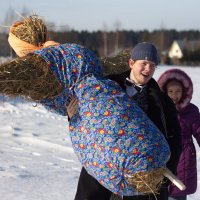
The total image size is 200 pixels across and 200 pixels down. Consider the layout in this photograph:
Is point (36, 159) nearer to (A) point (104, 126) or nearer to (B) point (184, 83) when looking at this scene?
(B) point (184, 83)

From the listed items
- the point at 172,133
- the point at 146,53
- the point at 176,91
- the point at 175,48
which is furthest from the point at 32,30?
the point at 175,48

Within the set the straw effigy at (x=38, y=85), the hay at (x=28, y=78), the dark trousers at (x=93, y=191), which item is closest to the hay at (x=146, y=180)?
the straw effigy at (x=38, y=85)

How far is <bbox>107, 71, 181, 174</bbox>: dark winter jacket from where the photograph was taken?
2750mm

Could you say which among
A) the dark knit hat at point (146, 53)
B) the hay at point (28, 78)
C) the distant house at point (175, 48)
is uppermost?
the dark knit hat at point (146, 53)

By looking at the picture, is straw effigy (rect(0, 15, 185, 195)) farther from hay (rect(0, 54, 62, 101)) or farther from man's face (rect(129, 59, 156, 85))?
man's face (rect(129, 59, 156, 85))

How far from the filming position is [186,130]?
356cm

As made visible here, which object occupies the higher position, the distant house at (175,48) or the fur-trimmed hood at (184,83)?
the fur-trimmed hood at (184,83)

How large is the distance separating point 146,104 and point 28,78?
766 mm

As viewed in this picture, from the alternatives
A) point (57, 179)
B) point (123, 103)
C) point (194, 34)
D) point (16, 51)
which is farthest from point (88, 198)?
point (194, 34)

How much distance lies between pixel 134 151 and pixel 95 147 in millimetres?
222

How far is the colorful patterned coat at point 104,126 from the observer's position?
2.46 m

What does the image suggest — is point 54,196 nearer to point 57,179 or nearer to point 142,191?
point 57,179

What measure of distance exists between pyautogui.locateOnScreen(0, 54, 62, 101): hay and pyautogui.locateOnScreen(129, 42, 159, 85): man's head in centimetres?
50

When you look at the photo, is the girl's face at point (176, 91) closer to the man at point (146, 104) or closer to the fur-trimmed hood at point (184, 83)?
the fur-trimmed hood at point (184, 83)
